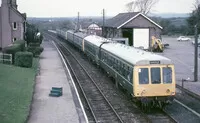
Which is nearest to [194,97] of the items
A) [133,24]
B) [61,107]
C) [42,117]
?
[61,107]

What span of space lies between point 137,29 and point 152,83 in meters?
40.3

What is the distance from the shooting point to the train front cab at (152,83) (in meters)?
18.4

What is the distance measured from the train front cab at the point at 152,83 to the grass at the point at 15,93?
5.39 m

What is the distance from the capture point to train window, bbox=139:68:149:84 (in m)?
18.5

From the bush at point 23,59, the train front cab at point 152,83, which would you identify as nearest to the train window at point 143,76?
the train front cab at point 152,83

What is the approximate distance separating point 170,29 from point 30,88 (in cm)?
9933

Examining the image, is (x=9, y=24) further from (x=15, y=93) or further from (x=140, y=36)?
(x=15, y=93)

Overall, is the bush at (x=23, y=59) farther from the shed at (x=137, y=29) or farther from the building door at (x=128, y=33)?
the building door at (x=128, y=33)

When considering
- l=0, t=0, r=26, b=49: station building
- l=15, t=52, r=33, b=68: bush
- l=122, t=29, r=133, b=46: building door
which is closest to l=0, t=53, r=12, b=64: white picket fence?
l=15, t=52, r=33, b=68: bush

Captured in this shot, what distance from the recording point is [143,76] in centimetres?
1850

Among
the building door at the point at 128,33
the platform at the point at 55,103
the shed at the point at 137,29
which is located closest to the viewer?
the platform at the point at 55,103

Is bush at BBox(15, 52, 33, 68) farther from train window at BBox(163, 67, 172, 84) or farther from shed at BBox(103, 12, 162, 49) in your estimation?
shed at BBox(103, 12, 162, 49)

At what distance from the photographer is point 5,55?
113 feet

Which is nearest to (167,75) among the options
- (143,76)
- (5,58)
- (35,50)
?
(143,76)
